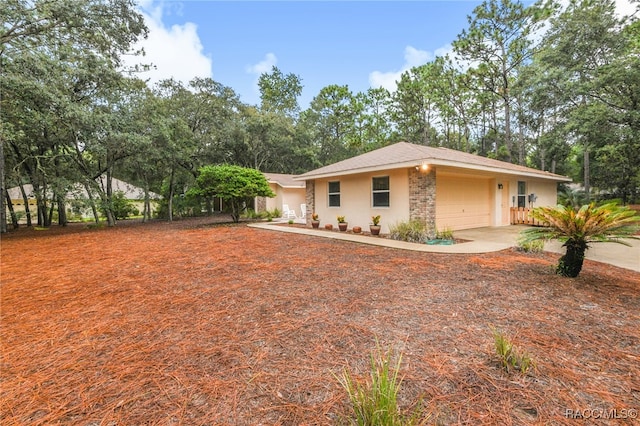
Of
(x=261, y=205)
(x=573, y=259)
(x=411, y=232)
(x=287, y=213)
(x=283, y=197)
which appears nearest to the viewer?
(x=573, y=259)

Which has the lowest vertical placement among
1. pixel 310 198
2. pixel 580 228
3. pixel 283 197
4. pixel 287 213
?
pixel 287 213

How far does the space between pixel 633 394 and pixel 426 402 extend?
1426mm

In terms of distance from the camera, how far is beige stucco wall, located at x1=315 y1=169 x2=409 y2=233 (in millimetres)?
9531

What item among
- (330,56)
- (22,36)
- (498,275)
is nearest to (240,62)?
(330,56)

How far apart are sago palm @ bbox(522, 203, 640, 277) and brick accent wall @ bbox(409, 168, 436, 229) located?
4.15 m

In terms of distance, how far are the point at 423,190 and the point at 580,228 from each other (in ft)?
15.9

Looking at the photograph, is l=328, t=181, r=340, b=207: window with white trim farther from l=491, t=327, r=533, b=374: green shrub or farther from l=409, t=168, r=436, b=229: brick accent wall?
l=491, t=327, r=533, b=374: green shrub

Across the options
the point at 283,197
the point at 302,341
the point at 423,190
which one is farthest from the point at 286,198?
the point at 302,341

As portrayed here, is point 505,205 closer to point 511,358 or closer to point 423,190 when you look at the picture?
point 423,190

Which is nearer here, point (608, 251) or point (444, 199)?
point (608, 251)

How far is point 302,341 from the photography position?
2.65 metres

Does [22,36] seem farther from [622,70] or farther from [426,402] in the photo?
[622,70]

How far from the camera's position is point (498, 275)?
4703mm

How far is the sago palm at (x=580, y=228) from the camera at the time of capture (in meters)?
4.02
